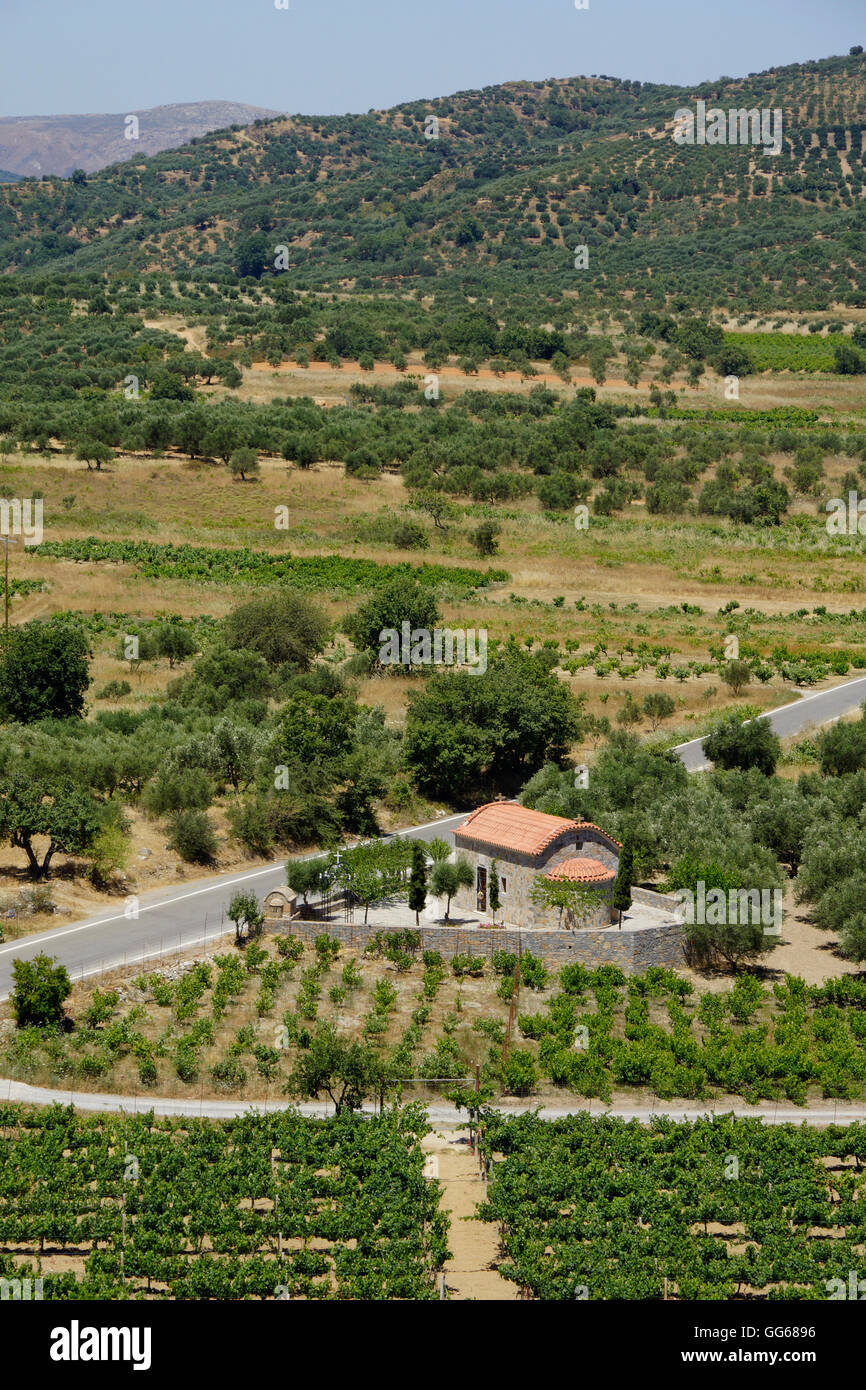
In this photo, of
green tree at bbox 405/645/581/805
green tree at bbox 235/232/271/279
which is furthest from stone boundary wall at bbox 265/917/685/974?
green tree at bbox 235/232/271/279

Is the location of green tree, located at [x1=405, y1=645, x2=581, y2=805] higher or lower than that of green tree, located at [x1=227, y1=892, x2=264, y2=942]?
higher

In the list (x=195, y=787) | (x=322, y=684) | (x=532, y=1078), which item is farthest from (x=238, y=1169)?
(x=322, y=684)

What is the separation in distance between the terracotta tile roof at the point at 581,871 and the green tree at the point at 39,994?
1166 centimetres

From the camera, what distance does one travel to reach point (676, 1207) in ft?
81.3

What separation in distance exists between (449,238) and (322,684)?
148683 mm

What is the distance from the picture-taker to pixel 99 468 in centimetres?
9350

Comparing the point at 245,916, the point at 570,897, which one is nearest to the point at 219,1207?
the point at 245,916

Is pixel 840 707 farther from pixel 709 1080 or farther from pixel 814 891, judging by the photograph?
pixel 709 1080

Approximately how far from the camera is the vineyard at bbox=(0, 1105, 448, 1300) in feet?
74.1

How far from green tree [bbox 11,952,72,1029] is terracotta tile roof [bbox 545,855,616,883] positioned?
11.7 meters

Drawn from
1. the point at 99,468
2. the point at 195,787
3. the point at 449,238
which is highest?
the point at 449,238

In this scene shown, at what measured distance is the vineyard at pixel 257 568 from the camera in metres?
73.7

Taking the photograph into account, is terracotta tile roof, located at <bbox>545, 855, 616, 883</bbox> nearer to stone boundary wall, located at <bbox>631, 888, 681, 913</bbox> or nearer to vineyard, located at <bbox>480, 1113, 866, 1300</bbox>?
stone boundary wall, located at <bbox>631, 888, 681, 913</bbox>

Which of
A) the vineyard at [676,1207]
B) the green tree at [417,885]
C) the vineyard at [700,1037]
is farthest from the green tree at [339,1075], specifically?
the green tree at [417,885]
